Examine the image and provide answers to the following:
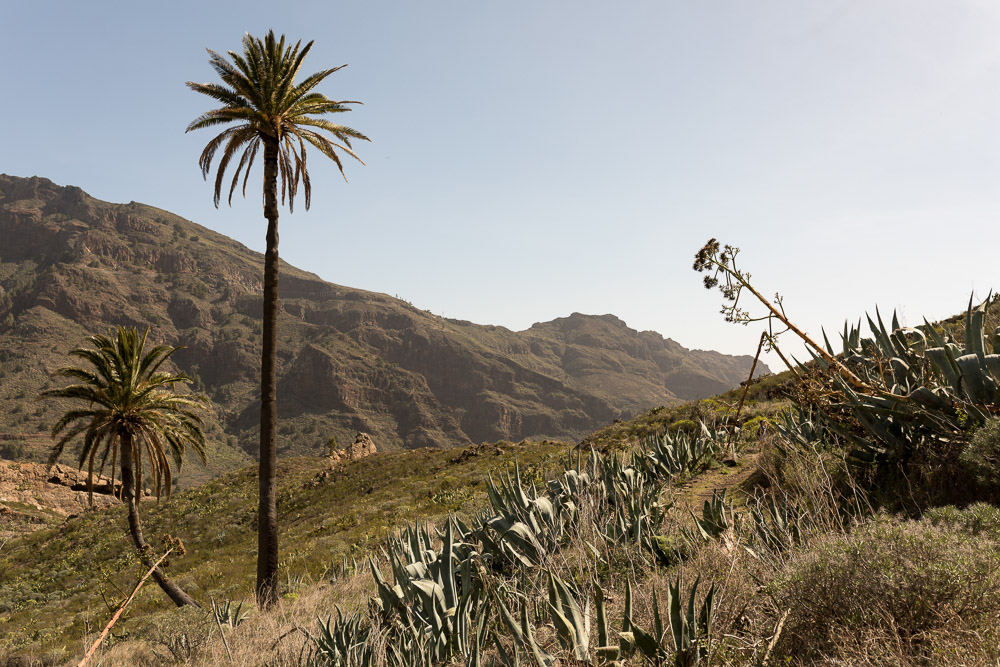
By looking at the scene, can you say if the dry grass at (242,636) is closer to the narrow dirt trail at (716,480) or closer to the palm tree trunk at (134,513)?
the palm tree trunk at (134,513)

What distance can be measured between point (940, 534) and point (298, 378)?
486 feet

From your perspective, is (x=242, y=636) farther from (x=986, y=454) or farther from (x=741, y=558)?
(x=986, y=454)

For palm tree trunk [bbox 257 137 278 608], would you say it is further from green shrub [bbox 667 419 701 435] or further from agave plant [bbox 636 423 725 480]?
green shrub [bbox 667 419 701 435]

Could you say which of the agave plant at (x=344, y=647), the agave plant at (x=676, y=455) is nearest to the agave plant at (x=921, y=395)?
the agave plant at (x=676, y=455)

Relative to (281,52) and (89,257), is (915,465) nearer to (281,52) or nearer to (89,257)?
(281,52)

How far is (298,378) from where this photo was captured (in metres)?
139

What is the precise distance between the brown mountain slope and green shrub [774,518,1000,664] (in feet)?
370

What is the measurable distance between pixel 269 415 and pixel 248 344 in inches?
6364

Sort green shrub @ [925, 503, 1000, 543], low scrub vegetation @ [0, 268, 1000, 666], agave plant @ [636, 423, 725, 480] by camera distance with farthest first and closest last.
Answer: agave plant @ [636, 423, 725, 480], green shrub @ [925, 503, 1000, 543], low scrub vegetation @ [0, 268, 1000, 666]

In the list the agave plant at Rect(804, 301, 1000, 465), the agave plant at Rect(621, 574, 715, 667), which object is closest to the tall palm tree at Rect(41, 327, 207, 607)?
the agave plant at Rect(621, 574, 715, 667)

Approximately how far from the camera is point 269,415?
11.3 meters

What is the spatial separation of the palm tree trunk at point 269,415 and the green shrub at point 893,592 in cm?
1015

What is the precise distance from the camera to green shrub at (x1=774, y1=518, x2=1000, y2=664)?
223 centimetres

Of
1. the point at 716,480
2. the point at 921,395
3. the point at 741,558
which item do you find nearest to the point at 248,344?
the point at 716,480
